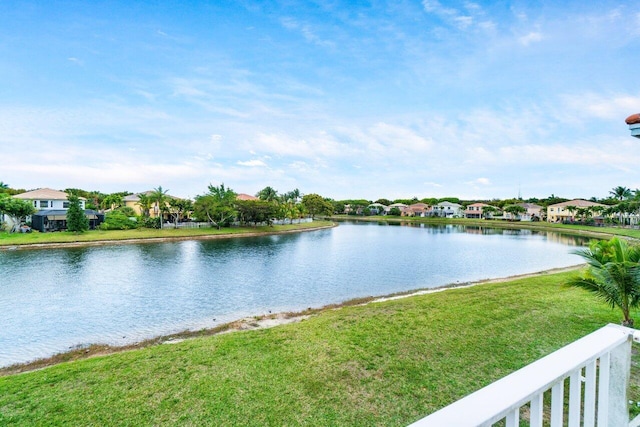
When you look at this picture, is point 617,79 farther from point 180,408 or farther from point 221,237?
point 221,237

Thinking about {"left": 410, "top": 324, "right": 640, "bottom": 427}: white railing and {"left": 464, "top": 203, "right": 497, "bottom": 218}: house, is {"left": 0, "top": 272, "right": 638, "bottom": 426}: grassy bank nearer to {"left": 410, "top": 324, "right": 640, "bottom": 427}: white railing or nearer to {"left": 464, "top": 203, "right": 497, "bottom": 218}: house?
{"left": 410, "top": 324, "right": 640, "bottom": 427}: white railing

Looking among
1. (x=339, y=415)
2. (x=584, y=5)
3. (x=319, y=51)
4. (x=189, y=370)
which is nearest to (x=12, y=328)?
(x=189, y=370)

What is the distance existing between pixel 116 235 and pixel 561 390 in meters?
42.7

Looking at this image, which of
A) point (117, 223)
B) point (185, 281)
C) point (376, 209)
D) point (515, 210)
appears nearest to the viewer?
point (185, 281)

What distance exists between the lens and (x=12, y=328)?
1082 cm

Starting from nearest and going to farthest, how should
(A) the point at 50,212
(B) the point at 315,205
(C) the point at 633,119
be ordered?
(C) the point at 633,119 < (A) the point at 50,212 < (B) the point at 315,205

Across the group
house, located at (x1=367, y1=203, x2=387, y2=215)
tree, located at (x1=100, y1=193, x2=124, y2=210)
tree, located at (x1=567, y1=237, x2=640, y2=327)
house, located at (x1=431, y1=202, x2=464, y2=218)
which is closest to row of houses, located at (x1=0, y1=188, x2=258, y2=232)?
tree, located at (x1=100, y1=193, x2=124, y2=210)

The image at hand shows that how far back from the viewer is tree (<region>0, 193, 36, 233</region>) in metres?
34.2

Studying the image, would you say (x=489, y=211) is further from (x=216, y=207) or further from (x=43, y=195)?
(x=43, y=195)

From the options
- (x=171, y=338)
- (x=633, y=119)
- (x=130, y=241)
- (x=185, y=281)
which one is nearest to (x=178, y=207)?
(x=130, y=241)

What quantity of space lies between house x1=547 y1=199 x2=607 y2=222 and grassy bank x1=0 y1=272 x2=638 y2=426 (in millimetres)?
70605

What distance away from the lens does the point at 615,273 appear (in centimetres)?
595

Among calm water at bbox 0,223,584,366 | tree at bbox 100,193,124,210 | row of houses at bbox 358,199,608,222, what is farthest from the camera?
row of houses at bbox 358,199,608,222

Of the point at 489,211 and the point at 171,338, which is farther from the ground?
the point at 489,211
